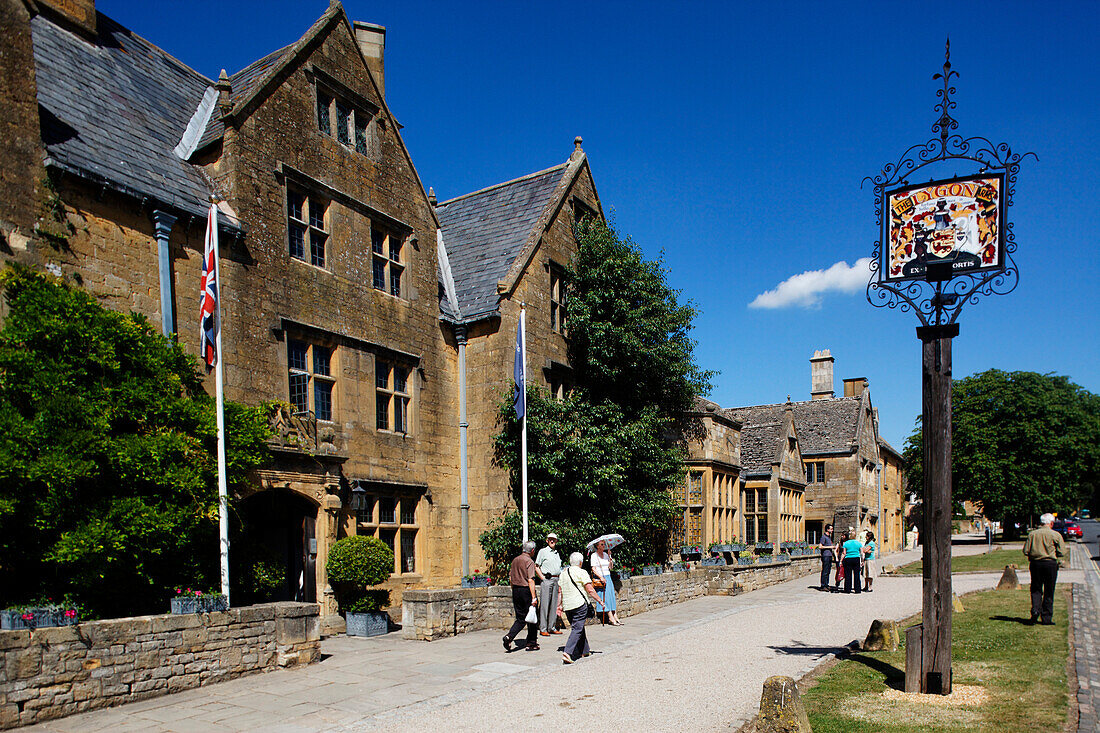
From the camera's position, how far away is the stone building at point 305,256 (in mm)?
11766

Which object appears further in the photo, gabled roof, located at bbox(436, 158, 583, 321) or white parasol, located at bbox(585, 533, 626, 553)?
gabled roof, located at bbox(436, 158, 583, 321)

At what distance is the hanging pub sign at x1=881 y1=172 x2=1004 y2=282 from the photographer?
30.9 feet

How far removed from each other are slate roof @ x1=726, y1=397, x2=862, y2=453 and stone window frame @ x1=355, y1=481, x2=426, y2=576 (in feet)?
86.4

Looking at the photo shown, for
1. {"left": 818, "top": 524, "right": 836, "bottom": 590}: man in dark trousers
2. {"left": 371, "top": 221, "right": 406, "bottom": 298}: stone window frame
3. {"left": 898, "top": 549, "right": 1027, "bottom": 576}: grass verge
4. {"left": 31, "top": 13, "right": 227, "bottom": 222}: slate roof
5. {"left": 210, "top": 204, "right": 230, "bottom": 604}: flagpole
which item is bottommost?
{"left": 898, "top": 549, "right": 1027, "bottom": 576}: grass verge

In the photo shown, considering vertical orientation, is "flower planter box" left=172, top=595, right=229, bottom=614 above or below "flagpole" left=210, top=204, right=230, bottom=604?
below

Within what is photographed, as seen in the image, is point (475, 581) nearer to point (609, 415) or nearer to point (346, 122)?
point (609, 415)

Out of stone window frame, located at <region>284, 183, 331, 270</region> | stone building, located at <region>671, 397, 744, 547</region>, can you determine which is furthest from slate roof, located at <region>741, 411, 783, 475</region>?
stone window frame, located at <region>284, 183, 331, 270</region>

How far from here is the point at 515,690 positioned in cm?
981

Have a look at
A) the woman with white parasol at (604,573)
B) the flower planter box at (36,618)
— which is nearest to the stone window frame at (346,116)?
the woman with white parasol at (604,573)

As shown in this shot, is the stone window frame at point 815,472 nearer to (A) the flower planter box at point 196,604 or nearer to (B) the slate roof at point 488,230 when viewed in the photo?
(B) the slate roof at point 488,230

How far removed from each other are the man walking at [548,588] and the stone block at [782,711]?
273 inches

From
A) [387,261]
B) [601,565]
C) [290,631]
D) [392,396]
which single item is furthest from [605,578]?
[387,261]

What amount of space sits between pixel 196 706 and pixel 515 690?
3.75 metres

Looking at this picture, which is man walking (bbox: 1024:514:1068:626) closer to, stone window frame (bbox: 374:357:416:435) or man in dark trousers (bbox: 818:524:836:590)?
man in dark trousers (bbox: 818:524:836:590)
